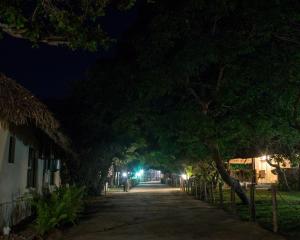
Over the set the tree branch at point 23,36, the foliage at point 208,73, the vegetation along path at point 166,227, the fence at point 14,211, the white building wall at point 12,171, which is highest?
the foliage at point 208,73

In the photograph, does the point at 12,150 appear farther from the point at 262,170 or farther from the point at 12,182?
the point at 262,170

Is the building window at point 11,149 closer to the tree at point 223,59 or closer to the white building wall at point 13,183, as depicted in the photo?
the white building wall at point 13,183

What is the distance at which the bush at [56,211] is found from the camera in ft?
38.4

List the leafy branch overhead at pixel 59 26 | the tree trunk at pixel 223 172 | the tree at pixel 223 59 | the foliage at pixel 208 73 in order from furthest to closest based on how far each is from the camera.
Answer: the tree trunk at pixel 223 172, the foliage at pixel 208 73, the tree at pixel 223 59, the leafy branch overhead at pixel 59 26

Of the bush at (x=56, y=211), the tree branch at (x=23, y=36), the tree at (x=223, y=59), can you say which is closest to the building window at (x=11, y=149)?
the bush at (x=56, y=211)

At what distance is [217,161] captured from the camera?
21.6 metres

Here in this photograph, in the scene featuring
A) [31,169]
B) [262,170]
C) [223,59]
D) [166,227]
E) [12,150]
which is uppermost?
[223,59]

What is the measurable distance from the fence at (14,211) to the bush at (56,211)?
0.62 meters

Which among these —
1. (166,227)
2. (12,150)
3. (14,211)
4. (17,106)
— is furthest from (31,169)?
(17,106)

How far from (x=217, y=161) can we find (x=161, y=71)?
6348mm

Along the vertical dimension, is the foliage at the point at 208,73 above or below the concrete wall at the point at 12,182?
above

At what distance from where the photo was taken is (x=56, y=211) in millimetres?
12672

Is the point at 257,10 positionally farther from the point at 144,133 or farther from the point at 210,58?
the point at 144,133

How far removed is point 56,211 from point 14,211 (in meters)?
1.60
